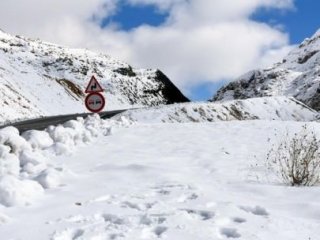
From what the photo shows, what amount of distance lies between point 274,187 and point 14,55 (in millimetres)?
62909

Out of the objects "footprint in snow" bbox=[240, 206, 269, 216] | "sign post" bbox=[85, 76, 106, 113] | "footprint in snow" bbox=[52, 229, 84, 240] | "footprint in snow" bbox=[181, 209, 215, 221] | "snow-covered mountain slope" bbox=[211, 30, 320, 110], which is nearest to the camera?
"footprint in snow" bbox=[52, 229, 84, 240]

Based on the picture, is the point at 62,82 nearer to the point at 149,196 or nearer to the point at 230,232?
the point at 149,196

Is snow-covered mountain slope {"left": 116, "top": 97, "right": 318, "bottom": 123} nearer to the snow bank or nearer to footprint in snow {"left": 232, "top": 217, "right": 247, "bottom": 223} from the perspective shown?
the snow bank

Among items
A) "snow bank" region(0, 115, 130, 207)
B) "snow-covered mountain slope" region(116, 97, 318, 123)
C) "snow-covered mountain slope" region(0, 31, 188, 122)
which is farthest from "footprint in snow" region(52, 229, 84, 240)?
"snow-covered mountain slope" region(0, 31, 188, 122)

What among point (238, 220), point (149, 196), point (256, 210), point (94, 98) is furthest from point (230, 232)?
point (94, 98)

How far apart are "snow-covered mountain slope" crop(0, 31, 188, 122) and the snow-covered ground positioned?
26523 millimetres

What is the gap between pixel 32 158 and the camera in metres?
8.17

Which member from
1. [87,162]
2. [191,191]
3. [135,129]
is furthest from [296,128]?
[191,191]

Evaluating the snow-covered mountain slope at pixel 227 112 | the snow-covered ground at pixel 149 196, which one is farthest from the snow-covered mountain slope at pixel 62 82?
the snow-covered ground at pixel 149 196

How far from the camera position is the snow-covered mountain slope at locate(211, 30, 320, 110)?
12914 cm

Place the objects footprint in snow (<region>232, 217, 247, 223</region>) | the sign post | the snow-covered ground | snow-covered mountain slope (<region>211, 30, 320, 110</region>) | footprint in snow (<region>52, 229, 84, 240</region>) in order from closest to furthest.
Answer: footprint in snow (<region>52, 229, 84, 240</region>)
the snow-covered ground
footprint in snow (<region>232, 217, 247, 223</region>)
the sign post
snow-covered mountain slope (<region>211, 30, 320, 110</region>)

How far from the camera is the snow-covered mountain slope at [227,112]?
83.6 ft

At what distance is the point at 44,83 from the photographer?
187 feet

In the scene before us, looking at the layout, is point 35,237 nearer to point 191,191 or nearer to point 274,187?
point 191,191
